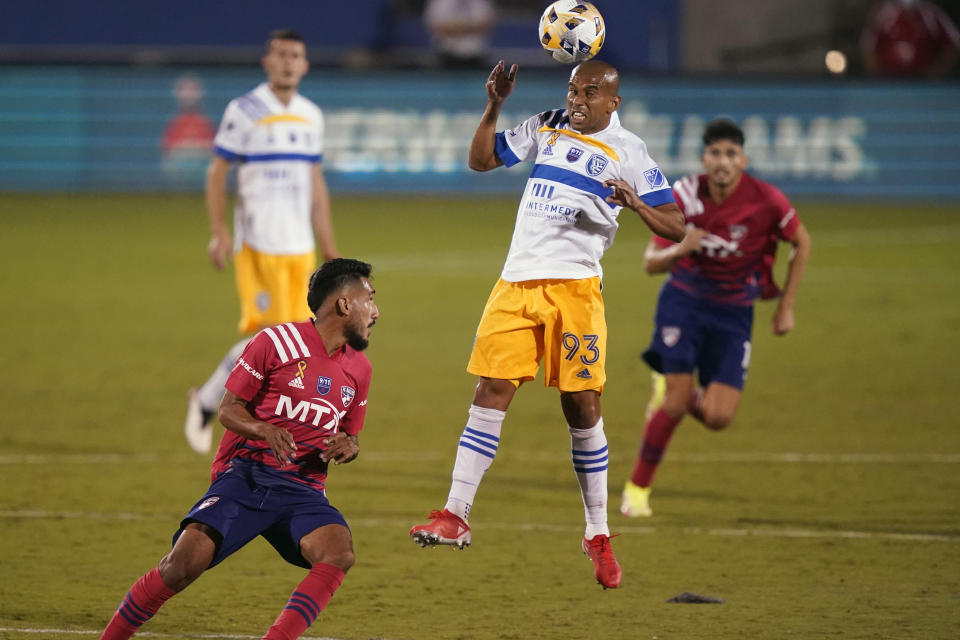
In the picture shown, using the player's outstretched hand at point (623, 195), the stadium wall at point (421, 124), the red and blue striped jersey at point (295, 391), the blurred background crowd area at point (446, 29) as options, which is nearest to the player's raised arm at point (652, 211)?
the player's outstretched hand at point (623, 195)

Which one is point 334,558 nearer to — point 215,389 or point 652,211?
point 652,211

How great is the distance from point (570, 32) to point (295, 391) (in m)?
2.11

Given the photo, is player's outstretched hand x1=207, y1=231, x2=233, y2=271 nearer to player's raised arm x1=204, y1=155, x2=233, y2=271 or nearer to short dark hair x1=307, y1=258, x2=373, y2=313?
player's raised arm x1=204, y1=155, x2=233, y2=271

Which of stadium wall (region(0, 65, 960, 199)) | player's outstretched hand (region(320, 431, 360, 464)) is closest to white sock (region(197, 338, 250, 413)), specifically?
player's outstretched hand (region(320, 431, 360, 464))

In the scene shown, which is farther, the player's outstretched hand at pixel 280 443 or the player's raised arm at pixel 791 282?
the player's raised arm at pixel 791 282

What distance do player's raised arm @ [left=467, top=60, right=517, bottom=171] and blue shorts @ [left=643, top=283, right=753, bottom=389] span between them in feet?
7.77

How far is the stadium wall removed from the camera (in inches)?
1003

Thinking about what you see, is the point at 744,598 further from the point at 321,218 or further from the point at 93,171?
the point at 93,171

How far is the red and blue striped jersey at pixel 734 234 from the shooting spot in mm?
8930

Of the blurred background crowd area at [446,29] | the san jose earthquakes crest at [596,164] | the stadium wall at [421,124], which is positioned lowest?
the san jose earthquakes crest at [596,164]

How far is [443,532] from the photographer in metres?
6.40

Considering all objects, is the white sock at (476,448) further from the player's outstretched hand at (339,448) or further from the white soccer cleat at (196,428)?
the white soccer cleat at (196,428)

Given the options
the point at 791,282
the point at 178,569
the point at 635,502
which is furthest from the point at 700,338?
the point at 178,569

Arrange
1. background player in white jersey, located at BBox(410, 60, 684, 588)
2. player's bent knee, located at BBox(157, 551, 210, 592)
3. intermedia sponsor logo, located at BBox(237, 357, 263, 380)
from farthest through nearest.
Result: background player in white jersey, located at BBox(410, 60, 684, 588), intermedia sponsor logo, located at BBox(237, 357, 263, 380), player's bent knee, located at BBox(157, 551, 210, 592)
